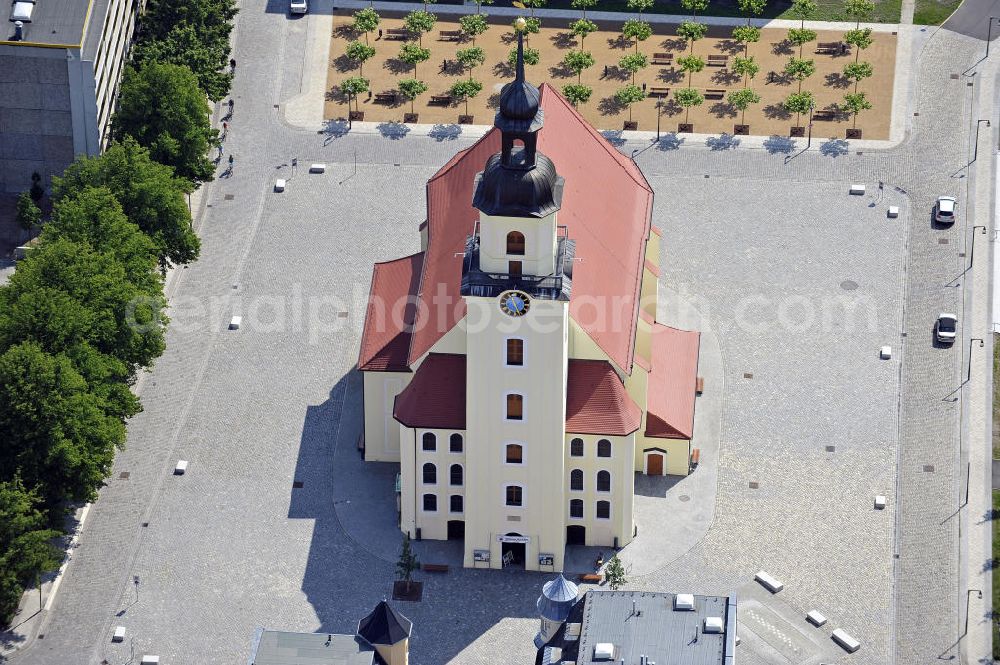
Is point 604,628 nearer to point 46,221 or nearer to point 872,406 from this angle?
point 872,406

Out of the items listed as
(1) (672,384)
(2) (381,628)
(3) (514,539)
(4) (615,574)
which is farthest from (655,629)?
(1) (672,384)

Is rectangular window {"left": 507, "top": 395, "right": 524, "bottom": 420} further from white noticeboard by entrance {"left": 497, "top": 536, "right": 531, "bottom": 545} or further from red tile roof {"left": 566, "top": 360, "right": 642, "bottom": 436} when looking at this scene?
white noticeboard by entrance {"left": 497, "top": 536, "right": 531, "bottom": 545}

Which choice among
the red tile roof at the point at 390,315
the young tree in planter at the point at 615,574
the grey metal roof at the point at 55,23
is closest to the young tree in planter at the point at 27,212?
the grey metal roof at the point at 55,23

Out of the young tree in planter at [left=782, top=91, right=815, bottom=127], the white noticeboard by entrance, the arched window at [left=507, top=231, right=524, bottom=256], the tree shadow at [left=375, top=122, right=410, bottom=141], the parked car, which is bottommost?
the white noticeboard by entrance

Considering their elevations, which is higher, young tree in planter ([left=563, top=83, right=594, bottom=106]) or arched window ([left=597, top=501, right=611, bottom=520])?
young tree in planter ([left=563, top=83, right=594, bottom=106])

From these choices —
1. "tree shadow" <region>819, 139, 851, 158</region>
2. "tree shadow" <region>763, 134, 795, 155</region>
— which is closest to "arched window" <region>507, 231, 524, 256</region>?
"tree shadow" <region>763, 134, 795, 155</region>

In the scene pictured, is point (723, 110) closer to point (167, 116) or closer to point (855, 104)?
point (855, 104)

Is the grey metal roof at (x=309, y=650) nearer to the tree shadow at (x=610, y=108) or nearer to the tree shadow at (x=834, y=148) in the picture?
the tree shadow at (x=610, y=108)
